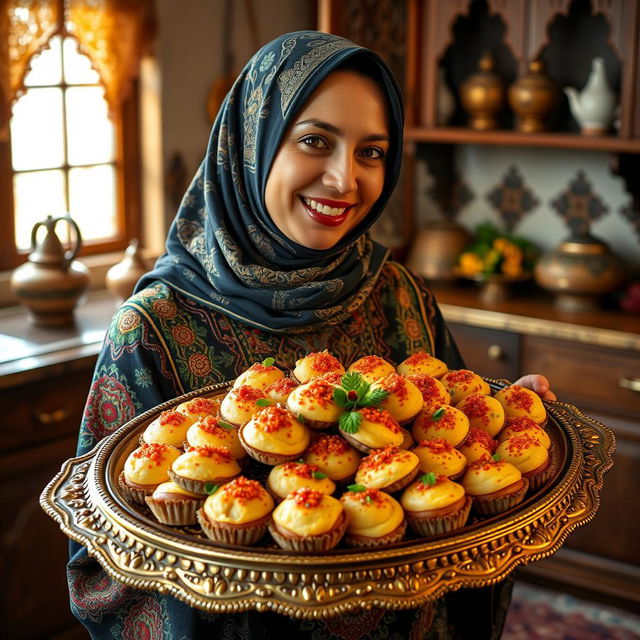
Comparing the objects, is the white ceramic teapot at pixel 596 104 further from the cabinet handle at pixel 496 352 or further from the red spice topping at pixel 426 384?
the red spice topping at pixel 426 384

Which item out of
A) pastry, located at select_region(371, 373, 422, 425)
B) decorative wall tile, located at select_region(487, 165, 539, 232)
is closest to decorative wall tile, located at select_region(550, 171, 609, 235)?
decorative wall tile, located at select_region(487, 165, 539, 232)

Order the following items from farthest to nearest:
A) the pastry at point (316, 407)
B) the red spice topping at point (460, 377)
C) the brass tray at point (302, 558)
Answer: the red spice topping at point (460, 377), the pastry at point (316, 407), the brass tray at point (302, 558)

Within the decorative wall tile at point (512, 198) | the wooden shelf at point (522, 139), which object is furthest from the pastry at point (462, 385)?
the decorative wall tile at point (512, 198)

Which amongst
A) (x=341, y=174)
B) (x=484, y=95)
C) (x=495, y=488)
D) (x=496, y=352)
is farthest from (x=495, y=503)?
(x=484, y=95)

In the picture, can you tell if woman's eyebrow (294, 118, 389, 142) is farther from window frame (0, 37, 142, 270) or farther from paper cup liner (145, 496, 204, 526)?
window frame (0, 37, 142, 270)

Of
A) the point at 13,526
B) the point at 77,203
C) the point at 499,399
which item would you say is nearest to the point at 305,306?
the point at 499,399

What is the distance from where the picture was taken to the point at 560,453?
122cm

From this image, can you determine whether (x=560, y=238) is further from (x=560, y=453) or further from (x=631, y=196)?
(x=560, y=453)

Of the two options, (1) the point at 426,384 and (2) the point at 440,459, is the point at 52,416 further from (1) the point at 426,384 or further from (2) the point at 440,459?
(2) the point at 440,459

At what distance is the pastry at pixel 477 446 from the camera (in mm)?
1142

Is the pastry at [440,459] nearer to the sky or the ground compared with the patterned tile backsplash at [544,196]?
nearer to the ground

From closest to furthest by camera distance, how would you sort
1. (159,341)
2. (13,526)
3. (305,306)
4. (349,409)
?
(349,409) → (159,341) → (305,306) → (13,526)

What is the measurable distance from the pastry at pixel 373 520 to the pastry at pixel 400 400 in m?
0.13

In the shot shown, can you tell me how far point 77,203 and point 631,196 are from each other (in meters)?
1.83
